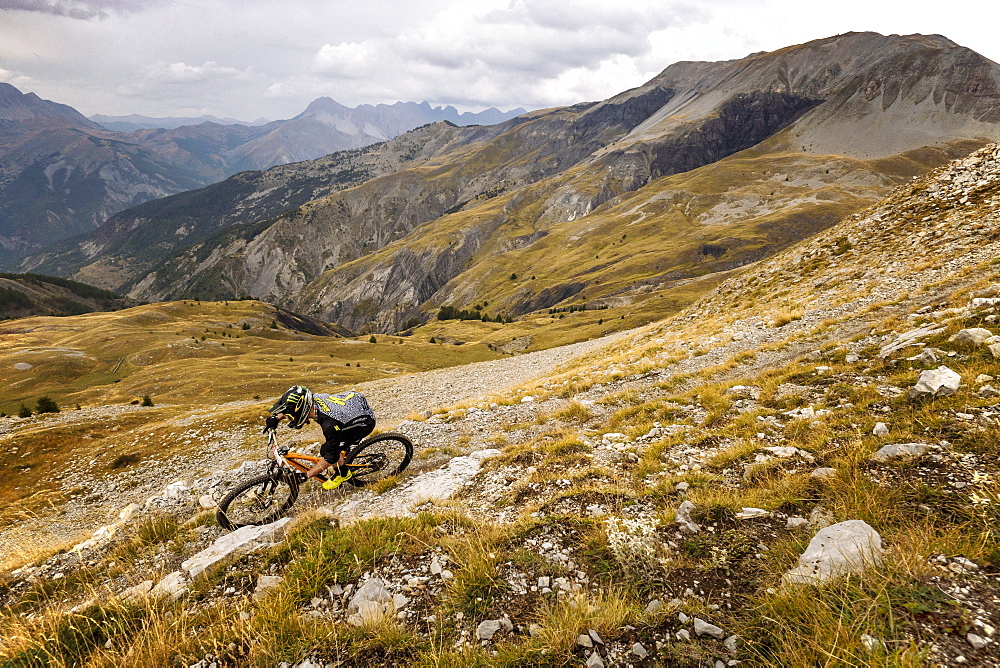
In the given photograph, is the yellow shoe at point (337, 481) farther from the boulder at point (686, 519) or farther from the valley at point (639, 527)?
the boulder at point (686, 519)

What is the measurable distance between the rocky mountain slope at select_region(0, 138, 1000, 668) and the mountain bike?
1.46 feet

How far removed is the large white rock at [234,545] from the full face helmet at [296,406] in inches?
73.9

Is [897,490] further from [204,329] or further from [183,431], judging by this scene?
[204,329]

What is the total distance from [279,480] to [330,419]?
177 cm

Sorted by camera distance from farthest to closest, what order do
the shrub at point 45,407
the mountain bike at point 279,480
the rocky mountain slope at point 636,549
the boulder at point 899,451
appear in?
1. the shrub at point 45,407
2. the mountain bike at point 279,480
3. the boulder at point 899,451
4. the rocky mountain slope at point 636,549

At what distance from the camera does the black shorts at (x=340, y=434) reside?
848 cm

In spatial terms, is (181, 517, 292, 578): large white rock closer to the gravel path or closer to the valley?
the valley

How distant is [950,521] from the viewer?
167 inches

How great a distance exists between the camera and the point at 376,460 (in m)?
10.1

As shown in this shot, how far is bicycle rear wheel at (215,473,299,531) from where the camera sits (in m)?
8.15

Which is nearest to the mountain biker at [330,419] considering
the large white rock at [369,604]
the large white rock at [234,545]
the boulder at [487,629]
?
the large white rock at [234,545]

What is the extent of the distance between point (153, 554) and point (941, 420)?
552 inches

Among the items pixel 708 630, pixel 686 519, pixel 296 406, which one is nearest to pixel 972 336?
pixel 686 519

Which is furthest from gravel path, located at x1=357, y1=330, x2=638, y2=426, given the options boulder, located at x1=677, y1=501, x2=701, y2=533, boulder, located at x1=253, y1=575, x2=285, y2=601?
boulder, located at x1=677, y1=501, x2=701, y2=533
